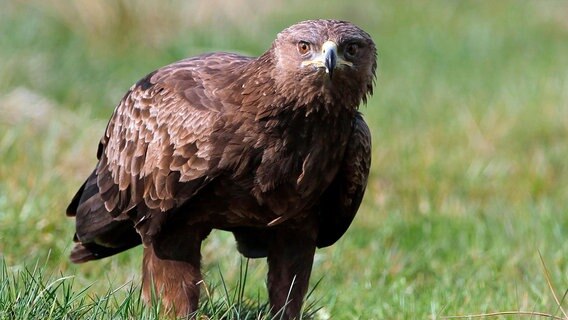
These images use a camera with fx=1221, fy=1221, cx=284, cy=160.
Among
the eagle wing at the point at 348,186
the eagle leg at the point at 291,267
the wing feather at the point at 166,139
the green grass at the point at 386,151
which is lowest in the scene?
the green grass at the point at 386,151

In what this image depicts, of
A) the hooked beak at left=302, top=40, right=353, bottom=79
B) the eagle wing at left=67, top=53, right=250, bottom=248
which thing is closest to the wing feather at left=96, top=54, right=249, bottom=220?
the eagle wing at left=67, top=53, right=250, bottom=248

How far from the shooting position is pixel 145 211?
Result: 5.84m

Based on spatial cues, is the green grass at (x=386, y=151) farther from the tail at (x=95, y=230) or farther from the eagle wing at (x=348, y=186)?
the eagle wing at (x=348, y=186)

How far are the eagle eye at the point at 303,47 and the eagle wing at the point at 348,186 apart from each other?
0.50m

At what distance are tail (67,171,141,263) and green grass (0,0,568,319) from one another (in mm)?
198

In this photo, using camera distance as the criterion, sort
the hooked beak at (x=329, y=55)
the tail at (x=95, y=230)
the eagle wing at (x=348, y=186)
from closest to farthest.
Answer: the hooked beak at (x=329, y=55) → the eagle wing at (x=348, y=186) → the tail at (x=95, y=230)

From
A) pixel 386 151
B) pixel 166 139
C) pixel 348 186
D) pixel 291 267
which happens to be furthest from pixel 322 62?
pixel 386 151

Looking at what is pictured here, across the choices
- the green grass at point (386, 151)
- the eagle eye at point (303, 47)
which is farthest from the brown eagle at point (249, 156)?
the green grass at point (386, 151)

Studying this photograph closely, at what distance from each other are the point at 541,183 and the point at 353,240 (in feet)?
6.94

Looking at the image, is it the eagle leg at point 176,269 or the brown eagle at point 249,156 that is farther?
the eagle leg at point 176,269

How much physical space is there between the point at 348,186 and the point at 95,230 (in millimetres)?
1394

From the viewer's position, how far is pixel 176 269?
19.1 ft

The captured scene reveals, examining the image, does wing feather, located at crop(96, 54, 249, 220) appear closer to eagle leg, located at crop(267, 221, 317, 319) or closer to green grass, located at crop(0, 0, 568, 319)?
green grass, located at crop(0, 0, 568, 319)

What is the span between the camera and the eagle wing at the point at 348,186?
5711mm
